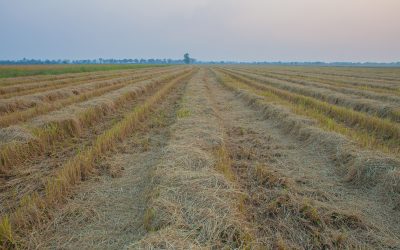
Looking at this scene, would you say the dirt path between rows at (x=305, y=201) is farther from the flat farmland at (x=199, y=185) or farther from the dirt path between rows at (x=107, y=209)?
the dirt path between rows at (x=107, y=209)

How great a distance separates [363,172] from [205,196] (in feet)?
11.3

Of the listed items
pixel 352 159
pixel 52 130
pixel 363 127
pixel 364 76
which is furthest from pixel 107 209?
pixel 364 76

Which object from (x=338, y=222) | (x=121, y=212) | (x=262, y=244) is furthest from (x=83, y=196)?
(x=338, y=222)

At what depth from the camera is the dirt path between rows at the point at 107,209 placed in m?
3.87

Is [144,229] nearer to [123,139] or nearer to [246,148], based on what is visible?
[246,148]

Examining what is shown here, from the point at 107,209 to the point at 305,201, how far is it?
3211 mm

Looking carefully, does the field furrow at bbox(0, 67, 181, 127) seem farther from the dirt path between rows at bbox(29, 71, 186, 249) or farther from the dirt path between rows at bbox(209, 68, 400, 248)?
the dirt path between rows at bbox(209, 68, 400, 248)

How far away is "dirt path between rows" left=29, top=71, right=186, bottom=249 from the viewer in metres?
3.87

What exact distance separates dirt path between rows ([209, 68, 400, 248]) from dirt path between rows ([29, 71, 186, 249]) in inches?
72.3

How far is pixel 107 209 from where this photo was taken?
473 centimetres

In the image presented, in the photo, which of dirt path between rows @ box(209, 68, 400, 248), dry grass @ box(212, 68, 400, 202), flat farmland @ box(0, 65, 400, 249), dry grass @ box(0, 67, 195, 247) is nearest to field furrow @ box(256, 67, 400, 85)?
dry grass @ box(212, 68, 400, 202)

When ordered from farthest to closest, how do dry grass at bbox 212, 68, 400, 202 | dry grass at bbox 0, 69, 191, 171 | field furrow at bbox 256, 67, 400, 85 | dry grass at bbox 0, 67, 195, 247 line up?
field furrow at bbox 256, 67, 400, 85 → dry grass at bbox 0, 69, 191, 171 → dry grass at bbox 212, 68, 400, 202 → dry grass at bbox 0, 67, 195, 247

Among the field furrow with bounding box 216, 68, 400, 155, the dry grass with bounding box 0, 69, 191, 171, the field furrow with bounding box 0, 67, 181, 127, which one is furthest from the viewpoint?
the field furrow with bounding box 0, 67, 181, 127

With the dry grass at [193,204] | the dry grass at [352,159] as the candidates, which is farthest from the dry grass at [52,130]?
the dry grass at [352,159]
